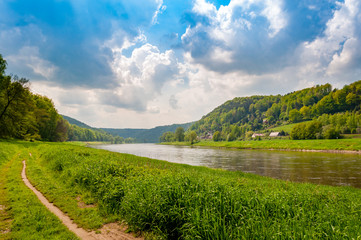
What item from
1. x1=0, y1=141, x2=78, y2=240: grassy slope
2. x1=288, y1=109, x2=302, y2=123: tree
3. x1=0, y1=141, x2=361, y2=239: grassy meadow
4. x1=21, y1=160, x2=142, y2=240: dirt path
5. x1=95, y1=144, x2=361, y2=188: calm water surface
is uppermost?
x1=288, y1=109, x2=302, y2=123: tree

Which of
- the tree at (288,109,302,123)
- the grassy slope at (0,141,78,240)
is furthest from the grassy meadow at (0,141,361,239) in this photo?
the tree at (288,109,302,123)

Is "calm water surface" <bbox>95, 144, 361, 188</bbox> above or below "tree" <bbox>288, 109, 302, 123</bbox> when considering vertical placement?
below

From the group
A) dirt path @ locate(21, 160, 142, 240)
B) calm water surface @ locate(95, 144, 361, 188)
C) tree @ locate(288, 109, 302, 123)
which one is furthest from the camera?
tree @ locate(288, 109, 302, 123)

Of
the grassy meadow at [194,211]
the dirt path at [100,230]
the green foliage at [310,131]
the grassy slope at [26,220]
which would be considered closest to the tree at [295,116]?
the green foliage at [310,131]

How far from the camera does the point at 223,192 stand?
285 inches

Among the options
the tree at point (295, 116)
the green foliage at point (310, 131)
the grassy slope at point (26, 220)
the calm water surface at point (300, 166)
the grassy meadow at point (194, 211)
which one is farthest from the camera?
the tree at point (295, 116)

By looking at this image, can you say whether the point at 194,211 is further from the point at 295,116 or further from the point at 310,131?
the point at 295,116

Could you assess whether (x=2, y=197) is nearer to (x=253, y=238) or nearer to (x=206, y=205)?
(x=206, y=205)

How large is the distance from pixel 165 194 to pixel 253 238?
3.60m

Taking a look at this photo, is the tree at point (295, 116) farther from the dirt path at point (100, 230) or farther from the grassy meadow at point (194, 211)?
the dirt path at point (100, 230)

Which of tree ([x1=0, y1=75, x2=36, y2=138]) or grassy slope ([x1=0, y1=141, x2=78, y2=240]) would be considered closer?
grassy slope ([x1=0, y1=141, x2=78, y2=240])

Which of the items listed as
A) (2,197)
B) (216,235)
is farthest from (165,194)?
(2,197)

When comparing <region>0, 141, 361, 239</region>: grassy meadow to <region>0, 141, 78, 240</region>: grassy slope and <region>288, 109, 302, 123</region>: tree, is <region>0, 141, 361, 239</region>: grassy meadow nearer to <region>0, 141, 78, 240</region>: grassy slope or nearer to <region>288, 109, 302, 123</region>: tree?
<region>0, 141, 78, 240</region>: grassy slope

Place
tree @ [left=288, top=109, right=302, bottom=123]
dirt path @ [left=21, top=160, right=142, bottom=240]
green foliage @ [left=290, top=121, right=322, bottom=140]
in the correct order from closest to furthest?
dirt path @ [left=21, top=160, right=142, bottom=240]
green foliage @ [left=290, top=121, right=322, bottom=140]
tree @ [left=288, top=109, right=302, bottom=123]
